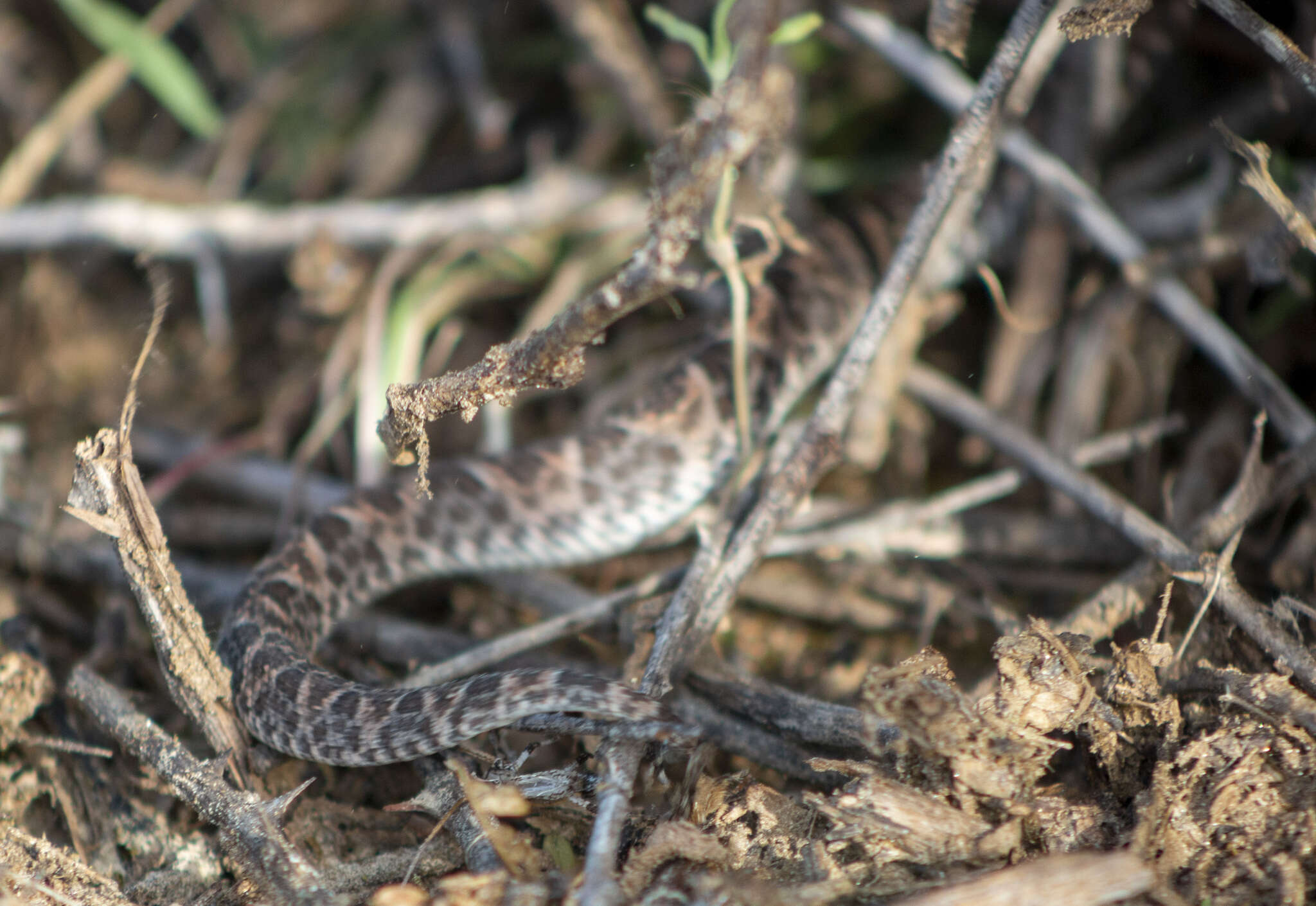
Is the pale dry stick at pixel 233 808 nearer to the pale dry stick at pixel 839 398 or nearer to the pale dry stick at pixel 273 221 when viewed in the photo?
the pale dry stick at pixel 839 398

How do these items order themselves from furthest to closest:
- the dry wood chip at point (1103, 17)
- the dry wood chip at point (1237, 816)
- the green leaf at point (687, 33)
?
the green leaf at point (687, 33), the dry wood chip at point (1103, 17), the dry wood chip at point (1237, 816)

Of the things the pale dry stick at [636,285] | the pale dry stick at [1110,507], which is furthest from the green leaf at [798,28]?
the pale dry stick at [1110,507]

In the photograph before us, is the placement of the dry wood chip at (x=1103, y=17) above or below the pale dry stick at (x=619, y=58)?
above

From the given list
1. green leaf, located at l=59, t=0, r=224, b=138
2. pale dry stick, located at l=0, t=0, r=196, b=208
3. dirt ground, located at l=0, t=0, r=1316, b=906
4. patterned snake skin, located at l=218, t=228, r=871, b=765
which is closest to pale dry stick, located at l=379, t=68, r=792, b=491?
dirt ground, located at l=0, t=0, r=1316, b=906

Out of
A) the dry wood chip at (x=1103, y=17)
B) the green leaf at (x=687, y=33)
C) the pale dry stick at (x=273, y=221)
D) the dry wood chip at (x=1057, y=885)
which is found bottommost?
the dry wood chip at (x=1057, y=885)

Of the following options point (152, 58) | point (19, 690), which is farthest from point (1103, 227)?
point (152, 58)

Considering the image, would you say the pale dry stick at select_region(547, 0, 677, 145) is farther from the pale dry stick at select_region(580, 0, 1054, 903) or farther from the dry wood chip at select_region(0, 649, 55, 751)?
the dry wood chip at select_region(0, 649, 55, 751)
